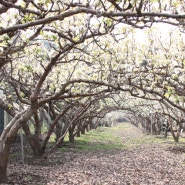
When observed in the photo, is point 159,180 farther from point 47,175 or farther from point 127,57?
point 127,57

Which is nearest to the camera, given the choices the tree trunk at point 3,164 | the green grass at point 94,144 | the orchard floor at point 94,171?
the tree trunk at point 3,164

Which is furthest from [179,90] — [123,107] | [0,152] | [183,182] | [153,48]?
[123,107]

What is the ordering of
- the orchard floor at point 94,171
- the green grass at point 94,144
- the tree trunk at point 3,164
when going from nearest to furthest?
1. the tree trunk at point 3,164
2. the orchard floor at point 94,171
3. the green grass at point 94,144

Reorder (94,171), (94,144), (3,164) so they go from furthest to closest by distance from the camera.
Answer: (94,144), (94,171), (3,164)

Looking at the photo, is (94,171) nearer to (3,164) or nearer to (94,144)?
(3,164)

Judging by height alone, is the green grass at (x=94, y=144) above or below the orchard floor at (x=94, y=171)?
above

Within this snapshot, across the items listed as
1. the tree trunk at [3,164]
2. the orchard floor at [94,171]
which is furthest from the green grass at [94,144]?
the tree trunk at [3,164]

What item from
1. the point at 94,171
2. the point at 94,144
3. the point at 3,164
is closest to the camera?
the point at 3,164

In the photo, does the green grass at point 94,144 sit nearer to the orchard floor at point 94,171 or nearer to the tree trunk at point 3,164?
the orchard floor at point 94,171

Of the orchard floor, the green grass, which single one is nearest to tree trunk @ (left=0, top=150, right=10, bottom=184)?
the orchard floor

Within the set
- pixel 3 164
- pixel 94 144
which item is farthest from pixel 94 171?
pixel 94 144

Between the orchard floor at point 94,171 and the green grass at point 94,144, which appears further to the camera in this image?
the green grass at point 94,144

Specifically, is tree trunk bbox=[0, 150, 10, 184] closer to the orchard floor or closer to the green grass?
the orchard floor

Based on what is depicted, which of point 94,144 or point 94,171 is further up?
point 94,144
